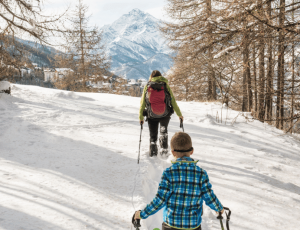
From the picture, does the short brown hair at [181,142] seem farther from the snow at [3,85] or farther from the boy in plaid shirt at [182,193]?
the snow at [3,85]

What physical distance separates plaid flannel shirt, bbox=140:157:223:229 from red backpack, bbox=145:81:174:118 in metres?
2.80

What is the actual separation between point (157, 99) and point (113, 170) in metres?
1.73

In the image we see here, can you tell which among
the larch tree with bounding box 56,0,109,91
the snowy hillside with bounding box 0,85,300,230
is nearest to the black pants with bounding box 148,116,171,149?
the snowy hillside with bounding box 0,85,300,230

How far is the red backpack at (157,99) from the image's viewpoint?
4.55m

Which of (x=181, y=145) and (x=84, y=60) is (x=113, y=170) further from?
(x=84, y=60)

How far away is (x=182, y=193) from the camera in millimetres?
1782

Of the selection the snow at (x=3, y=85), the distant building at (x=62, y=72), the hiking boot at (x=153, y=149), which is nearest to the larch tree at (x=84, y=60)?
the distant building at (x=62, y=72)

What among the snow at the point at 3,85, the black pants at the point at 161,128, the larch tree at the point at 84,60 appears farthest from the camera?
the larch tree at the point at 84,60

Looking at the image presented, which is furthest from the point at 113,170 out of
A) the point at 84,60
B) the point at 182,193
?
the point at 84,60

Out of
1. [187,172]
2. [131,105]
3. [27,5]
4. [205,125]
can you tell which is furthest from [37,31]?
[187,172]

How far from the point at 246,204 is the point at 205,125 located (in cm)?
493

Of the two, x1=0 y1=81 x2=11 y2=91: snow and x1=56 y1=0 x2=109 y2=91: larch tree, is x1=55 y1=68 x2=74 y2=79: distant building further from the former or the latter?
x1=0 y1=81 x2=11 y2=91: snow

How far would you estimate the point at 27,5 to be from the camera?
8.05 meters

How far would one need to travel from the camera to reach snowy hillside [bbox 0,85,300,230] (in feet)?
9.75
